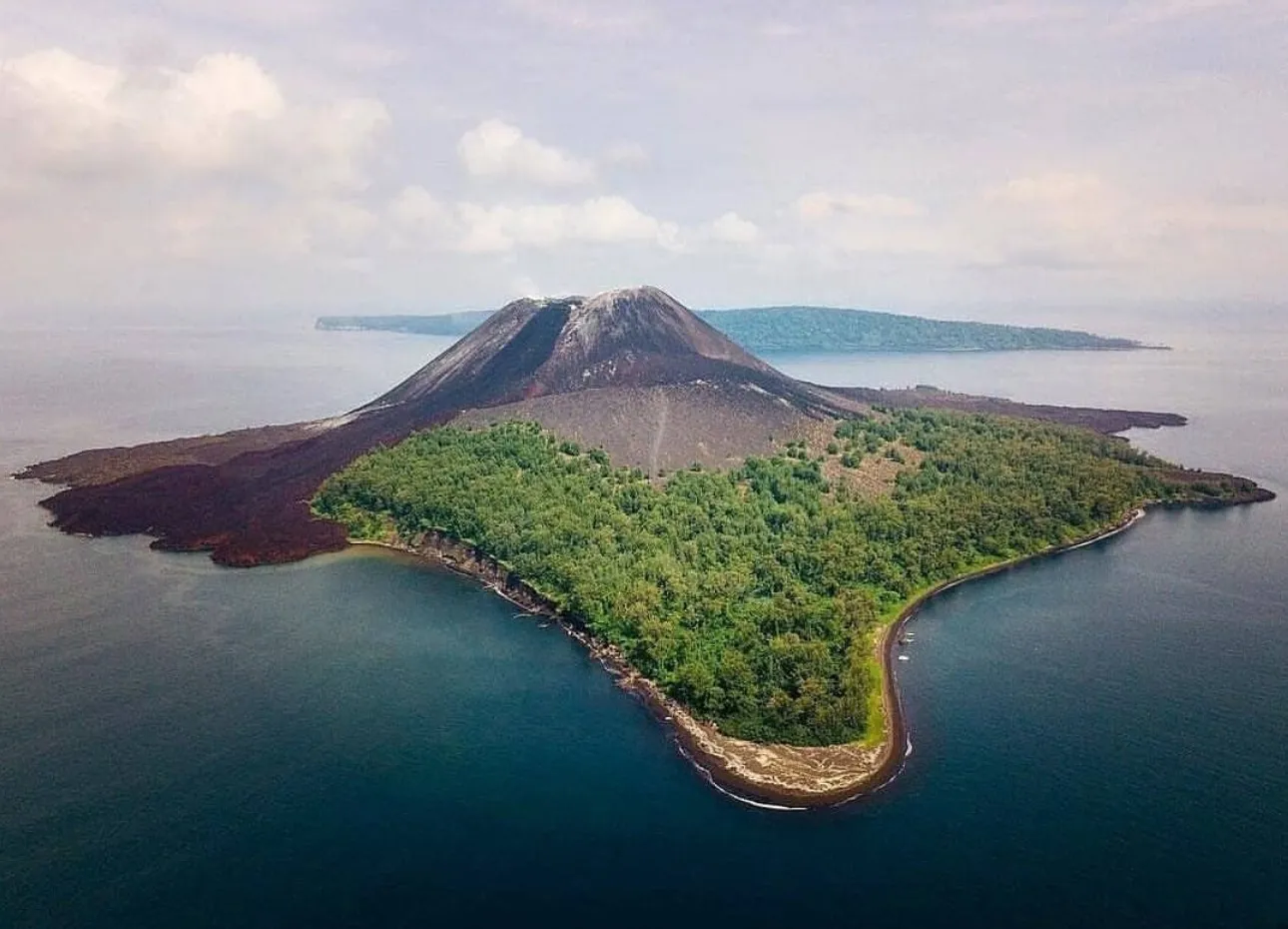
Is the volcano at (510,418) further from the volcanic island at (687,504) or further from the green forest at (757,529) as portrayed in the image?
the green forest at (757,529)

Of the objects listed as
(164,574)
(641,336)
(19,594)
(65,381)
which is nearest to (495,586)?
(164,574)

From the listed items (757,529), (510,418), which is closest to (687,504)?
(757,529)

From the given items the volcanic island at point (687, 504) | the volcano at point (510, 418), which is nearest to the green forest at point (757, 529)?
the volcanic island at point (687, 504)

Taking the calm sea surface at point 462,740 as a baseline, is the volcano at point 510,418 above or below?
above

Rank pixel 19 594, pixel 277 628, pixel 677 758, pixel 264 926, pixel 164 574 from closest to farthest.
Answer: pixel 264 926 → pixel 677 758 → pixel 277 628 → pixel 19 594 → pixel 164 574

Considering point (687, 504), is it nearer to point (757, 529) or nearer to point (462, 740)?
point (757, 529)

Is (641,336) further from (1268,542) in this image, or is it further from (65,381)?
(65,381)
